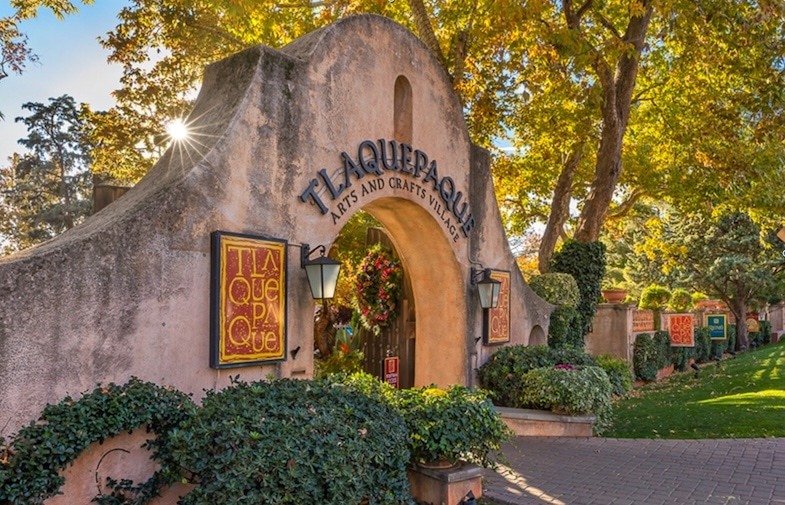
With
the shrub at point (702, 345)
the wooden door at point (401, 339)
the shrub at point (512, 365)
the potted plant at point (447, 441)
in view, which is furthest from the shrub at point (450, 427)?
the shrub at point (702, 345)

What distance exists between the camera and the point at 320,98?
779cm

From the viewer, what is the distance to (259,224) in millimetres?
6926

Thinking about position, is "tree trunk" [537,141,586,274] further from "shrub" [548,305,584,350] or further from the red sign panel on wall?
the red sign panel on wall

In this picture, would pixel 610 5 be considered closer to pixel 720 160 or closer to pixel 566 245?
pixel 720 160

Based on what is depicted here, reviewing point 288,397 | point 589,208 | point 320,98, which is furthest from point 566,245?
point 288,397

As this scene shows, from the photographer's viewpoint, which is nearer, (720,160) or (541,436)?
(541,436)

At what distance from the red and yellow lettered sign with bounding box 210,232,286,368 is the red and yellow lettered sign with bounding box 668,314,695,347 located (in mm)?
18613

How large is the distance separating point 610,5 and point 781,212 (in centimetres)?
760

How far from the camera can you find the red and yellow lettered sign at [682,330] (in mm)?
21875

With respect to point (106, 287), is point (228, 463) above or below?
below

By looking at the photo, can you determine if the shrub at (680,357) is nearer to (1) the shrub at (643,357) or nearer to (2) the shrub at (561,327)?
(1) the shrub at (643,357)

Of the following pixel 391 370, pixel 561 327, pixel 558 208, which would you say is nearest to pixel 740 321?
pixel 558 208

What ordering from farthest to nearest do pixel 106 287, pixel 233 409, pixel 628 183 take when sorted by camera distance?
pixel 628 183, pixel 106 287, pixel 233 409

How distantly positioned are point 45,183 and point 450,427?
37.6 meters
